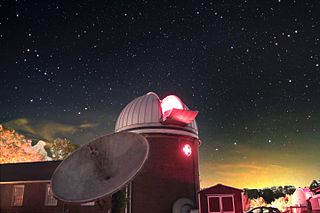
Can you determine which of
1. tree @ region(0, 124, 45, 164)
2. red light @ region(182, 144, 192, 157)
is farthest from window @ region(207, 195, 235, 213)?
tree @ region(0, 124, 45, 164)

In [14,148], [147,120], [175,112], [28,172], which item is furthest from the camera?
[14,148]

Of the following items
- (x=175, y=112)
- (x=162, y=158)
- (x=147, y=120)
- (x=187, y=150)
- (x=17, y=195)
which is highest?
(x=175, y=112)

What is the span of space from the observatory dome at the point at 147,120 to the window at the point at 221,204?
5.73m

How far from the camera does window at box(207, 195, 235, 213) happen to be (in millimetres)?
23094

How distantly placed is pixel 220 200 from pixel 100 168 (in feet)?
46.3

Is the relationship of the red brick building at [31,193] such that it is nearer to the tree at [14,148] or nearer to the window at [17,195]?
the window at [17,195]

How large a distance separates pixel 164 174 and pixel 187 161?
2.57 m

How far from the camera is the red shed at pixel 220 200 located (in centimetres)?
2312

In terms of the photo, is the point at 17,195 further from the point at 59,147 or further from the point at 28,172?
the point at 59,147

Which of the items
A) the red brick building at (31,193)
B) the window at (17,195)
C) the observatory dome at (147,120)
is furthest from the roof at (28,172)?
the observatory dome at (147,120)

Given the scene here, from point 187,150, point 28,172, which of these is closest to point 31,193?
point 28,172

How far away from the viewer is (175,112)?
82.6ft

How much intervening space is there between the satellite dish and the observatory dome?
12.8 m

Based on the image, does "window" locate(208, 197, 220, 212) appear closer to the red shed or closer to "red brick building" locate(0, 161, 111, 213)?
the red shed
